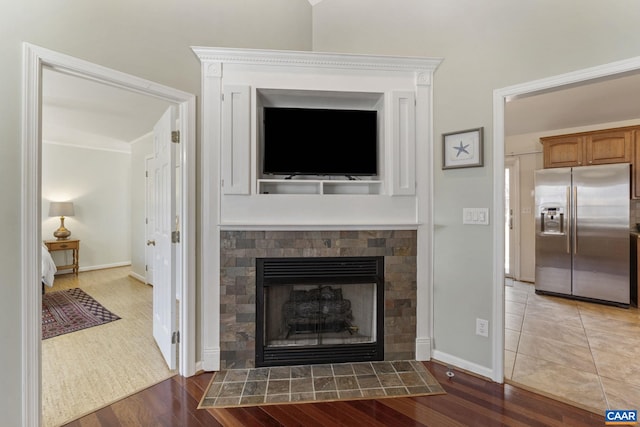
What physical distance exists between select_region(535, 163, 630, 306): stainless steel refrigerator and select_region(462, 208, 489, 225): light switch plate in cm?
291

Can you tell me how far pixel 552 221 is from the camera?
4090 millimetres

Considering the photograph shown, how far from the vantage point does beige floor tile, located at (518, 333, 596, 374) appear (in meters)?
2.30

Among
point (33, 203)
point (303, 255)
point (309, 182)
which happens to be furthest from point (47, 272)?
point (309, 182)

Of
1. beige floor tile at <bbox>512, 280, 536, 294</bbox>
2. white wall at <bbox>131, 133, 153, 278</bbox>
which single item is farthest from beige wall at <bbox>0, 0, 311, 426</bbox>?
beige floor tile at <bbox>512, 280, 536, 294</bbox>

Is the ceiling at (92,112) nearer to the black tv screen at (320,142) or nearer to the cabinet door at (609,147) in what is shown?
the black tv screen at (320,142)

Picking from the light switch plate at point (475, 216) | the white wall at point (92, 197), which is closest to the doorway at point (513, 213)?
the light switch plate at point (475, 216)

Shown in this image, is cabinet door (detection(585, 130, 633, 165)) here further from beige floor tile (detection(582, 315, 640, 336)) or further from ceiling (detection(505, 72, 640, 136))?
beige floor tile (detection(582, 315, 640, 336))

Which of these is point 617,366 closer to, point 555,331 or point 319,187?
point 555,331

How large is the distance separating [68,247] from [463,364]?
6.39 meters

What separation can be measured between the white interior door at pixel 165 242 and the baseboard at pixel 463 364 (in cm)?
212

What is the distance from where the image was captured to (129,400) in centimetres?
187

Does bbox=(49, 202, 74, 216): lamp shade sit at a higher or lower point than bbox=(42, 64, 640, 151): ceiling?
lower

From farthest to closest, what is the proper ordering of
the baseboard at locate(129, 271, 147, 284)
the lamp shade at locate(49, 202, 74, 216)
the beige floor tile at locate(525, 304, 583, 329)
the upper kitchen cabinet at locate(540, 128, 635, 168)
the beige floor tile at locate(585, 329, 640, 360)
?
the lamp shade at locate(49, 202, 74, 216)
the baseboard at locate(129, 271, 147, 284)
the upper kitchen cabinet at locate(540, 128, 635, 168)
the beige floor tile at locate(525, 304, 583, 329)
the beige floor tile at locate(585, 329, 640, 360)

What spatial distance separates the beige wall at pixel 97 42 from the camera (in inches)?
54.9
